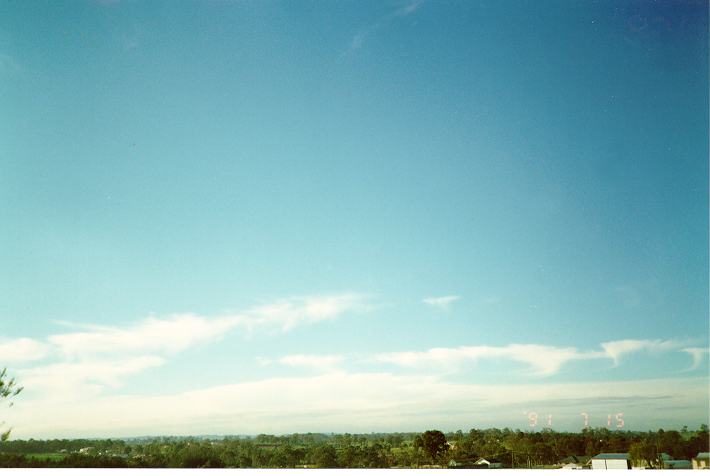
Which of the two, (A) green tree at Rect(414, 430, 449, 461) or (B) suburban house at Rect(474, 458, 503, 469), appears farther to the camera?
(A) green tree at Rect(414, 430, 449, 461)

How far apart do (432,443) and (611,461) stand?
2075mm

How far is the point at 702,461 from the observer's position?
17.0 ft

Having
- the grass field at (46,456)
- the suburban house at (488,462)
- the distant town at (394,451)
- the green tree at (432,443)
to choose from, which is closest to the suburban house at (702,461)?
the distant town at (394,451)

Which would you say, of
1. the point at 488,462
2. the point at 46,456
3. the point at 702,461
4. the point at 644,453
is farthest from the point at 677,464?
the point at 46,456

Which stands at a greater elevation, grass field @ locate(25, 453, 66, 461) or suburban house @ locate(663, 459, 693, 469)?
grass field @ locate(25, 453, 66, 461)

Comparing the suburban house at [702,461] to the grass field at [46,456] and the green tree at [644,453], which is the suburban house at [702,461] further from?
the grass field at [46,456]

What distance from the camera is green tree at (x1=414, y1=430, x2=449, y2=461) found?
620cm

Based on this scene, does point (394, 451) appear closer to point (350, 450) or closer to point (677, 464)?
point (350, 450)

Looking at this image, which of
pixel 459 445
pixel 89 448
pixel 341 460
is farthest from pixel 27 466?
pixel 459 445

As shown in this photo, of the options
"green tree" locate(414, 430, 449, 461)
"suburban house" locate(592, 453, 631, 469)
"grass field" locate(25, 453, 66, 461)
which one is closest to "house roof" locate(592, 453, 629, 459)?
"suburban house" locate(592, 453, 631, 469)

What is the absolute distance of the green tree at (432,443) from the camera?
6200 millimetres

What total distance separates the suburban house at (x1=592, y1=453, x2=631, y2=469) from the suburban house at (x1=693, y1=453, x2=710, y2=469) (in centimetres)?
65

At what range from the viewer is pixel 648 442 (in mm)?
5750

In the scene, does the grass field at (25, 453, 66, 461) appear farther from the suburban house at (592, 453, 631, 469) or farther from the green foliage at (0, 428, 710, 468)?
the suburban house at (592, 453, 631, 469)
